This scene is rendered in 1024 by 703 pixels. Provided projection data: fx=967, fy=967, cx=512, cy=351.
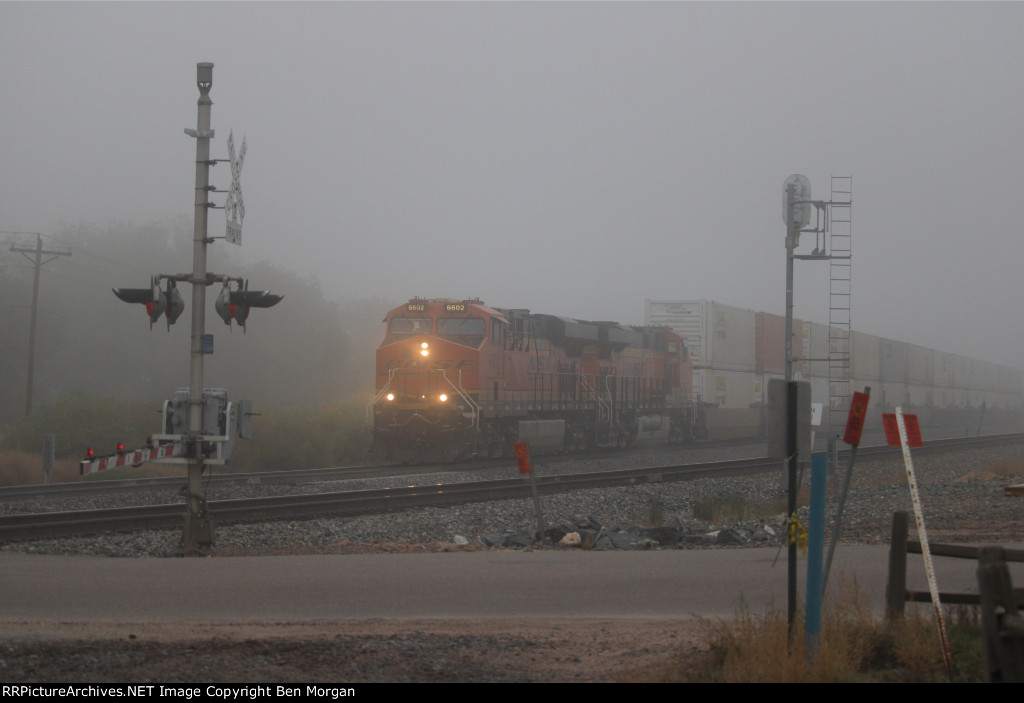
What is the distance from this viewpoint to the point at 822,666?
575 centimetres

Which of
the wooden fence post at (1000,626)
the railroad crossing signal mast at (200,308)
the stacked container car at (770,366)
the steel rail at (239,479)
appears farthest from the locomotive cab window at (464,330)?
the wooden fence post at (1000,626)

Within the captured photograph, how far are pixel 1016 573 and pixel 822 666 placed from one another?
4512mm

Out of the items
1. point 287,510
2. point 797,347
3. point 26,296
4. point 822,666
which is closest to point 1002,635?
Answer: point 822,666

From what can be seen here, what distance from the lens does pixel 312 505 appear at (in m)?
15.1

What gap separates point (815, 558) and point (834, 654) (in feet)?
1.90

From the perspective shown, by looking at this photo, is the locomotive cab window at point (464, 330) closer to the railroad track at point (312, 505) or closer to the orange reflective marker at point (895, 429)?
the railroad track at point (312, 505)

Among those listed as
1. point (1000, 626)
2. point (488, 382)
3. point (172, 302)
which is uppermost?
point (172, 302)

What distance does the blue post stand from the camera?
5977 millimetres

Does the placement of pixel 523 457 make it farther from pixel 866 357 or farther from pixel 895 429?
pixel 866 357

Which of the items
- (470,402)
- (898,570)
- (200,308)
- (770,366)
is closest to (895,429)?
(898,570)

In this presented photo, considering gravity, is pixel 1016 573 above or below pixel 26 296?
below

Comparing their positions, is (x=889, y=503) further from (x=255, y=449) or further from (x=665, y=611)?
(x=255, y=449)

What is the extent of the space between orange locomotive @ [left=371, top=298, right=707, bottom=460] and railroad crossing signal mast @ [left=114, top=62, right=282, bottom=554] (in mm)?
12840

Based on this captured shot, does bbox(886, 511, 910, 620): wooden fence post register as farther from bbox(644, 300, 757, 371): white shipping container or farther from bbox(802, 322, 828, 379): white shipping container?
bbox(802, 322, 828, 379): white shipping container
